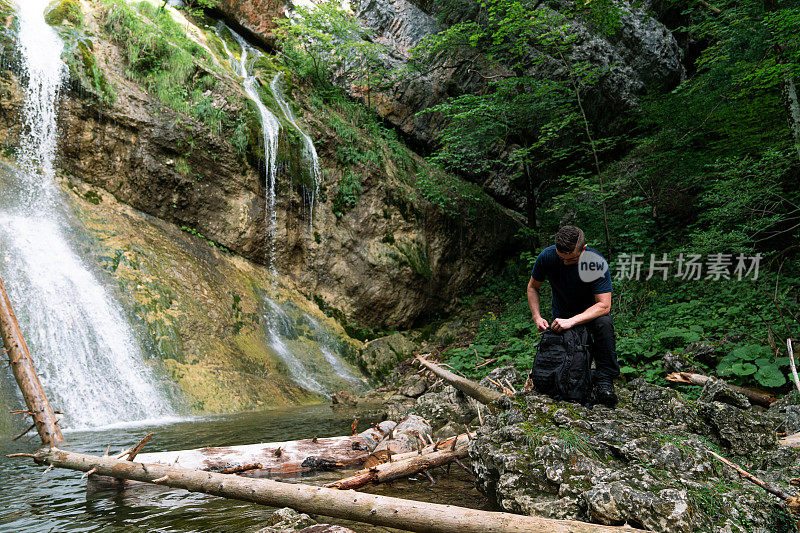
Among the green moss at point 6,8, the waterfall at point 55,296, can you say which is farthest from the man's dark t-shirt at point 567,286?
the green moss at point 6,8

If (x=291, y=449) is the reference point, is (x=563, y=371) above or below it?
above

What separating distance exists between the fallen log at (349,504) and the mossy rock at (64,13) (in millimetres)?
12467

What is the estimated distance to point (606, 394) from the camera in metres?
3.21

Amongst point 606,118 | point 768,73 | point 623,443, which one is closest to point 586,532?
point 623,443

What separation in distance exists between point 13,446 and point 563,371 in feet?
20.5

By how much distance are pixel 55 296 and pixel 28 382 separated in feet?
13.8

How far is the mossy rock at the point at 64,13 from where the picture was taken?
35.0 feet

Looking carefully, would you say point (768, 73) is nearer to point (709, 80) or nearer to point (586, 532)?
point (709, 80)

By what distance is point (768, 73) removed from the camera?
6.82 m

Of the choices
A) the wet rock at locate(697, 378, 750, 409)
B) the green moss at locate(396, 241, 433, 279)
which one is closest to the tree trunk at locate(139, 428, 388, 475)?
the wet rock at locate(697, 378, 750, 409)

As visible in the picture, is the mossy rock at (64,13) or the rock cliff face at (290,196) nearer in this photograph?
the rock cliff face at (290,196)

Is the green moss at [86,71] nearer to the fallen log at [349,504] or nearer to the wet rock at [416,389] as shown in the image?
the wet rock at [416,389]

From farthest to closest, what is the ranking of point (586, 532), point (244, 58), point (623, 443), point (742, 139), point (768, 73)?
point (244, 58)
point (742, 139)
point (768, 73)
point (623, 443)
point (586, 532)

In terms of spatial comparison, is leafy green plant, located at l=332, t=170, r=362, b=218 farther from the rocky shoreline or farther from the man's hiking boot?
the man's hiking boot
